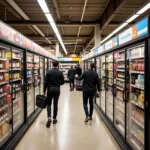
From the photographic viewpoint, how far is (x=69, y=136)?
4434 millimetres

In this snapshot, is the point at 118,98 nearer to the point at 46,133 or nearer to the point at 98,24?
the point at 46,133

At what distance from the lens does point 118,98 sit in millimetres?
4594

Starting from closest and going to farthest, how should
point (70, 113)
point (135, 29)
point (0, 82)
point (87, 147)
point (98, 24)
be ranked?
point (135, 29), point (0, 82), point (87, 147), point (70, 113), point (98, 24)

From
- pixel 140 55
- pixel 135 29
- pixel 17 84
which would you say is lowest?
pixel 17 84

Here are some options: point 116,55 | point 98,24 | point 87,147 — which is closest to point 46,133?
point 87,147

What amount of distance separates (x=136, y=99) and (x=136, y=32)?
1.24 metres

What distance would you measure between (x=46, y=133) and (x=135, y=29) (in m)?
3.17

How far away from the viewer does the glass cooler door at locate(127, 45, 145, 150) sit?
3248mm

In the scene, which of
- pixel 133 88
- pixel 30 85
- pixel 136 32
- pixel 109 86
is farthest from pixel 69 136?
pixel 136 32

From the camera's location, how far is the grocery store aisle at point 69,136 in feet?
12.7

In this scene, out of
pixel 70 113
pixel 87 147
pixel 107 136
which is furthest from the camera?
pixel 70 113

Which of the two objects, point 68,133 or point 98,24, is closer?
point 68,133

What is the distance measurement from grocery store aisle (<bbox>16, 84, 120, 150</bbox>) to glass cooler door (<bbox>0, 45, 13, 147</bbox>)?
408mm

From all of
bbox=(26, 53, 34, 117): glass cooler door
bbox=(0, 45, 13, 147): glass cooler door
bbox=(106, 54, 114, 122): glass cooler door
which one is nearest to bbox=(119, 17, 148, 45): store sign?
bbox=(106, 54, 114, 122): glass cooler door
